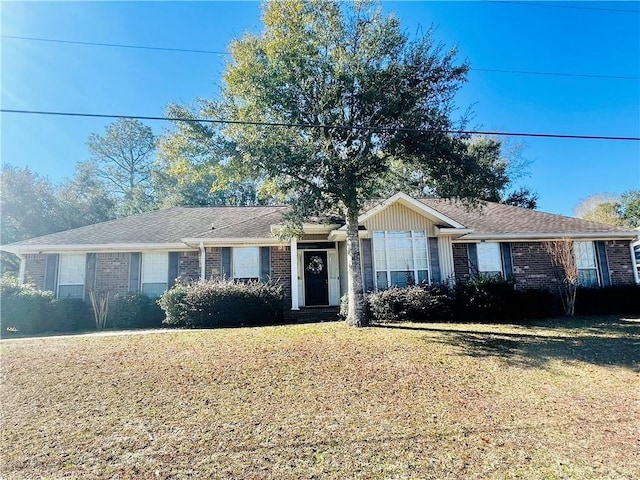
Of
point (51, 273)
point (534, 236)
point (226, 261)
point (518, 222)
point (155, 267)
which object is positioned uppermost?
point (518, 222)

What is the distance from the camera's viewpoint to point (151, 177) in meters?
37.3

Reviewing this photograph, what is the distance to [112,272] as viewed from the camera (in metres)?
14.3

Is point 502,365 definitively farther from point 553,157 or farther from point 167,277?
point 553,157

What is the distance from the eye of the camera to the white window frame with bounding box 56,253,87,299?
1423 centimetres

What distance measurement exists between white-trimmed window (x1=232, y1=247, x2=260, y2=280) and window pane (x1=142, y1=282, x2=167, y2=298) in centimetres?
281

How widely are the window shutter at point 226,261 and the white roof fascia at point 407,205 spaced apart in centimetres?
507

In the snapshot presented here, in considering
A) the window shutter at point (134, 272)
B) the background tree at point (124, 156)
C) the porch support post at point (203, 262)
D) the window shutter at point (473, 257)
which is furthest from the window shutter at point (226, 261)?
the background tree at point (124, 156)

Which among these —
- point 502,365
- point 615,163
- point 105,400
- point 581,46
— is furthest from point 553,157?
point 105,400

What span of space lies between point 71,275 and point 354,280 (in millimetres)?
10870

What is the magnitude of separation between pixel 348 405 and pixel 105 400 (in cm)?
358

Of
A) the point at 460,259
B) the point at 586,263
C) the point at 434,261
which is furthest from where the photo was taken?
the point at 586,263

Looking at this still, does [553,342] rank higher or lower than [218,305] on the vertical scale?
lower

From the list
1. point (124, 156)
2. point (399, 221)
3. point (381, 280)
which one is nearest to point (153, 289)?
point (381, 280)

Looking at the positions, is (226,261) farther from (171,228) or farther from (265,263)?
(171,228)
